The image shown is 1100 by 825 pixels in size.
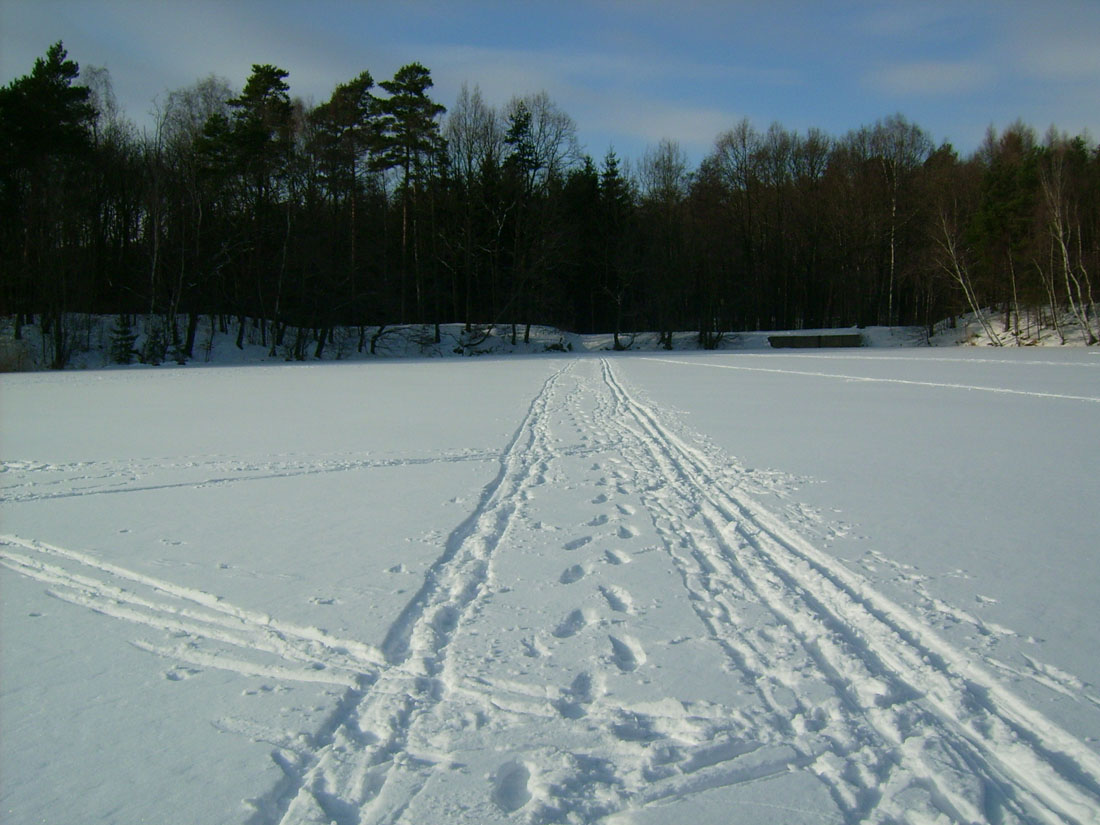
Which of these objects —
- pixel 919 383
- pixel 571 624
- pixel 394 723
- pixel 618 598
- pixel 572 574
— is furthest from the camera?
pixel 919 383

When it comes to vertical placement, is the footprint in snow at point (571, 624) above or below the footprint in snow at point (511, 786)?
above

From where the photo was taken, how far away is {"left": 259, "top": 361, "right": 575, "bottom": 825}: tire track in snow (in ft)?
7.07

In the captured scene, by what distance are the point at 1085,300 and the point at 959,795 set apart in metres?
38.0

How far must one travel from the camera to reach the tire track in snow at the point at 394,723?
2.15 m

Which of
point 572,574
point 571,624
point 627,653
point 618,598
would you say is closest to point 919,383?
point 572,574

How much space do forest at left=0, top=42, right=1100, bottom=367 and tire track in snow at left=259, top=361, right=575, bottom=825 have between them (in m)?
26.5

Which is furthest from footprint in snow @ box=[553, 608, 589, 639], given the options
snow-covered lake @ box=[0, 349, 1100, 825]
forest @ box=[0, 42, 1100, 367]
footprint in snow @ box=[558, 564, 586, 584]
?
forest @ box=[0, 42, 1100, 367]

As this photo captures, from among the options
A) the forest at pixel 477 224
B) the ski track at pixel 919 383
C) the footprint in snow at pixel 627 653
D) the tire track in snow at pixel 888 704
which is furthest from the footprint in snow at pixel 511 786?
the forest at pixel 477 224

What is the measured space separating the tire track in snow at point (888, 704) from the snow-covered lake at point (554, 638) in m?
0.01

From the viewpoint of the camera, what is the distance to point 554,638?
3238 millimetres

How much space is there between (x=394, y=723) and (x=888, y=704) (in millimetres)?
1771

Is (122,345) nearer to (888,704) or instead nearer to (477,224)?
(477,224)

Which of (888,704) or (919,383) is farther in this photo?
(919,383)

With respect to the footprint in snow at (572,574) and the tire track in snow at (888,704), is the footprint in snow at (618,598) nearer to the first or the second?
the footprint in snow at (572,574)
